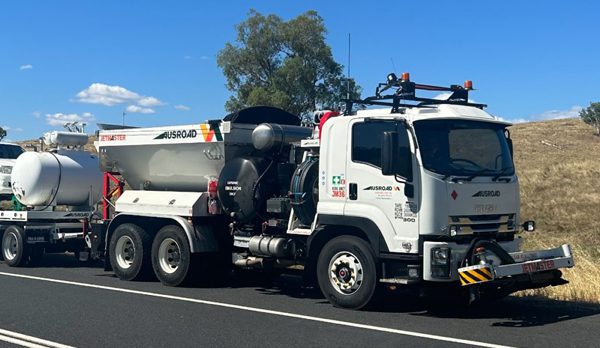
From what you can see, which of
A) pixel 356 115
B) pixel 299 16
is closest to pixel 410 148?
pixel 356 115

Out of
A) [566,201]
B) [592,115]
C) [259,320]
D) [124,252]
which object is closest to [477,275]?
[259,320]

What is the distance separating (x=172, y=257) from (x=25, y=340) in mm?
4707

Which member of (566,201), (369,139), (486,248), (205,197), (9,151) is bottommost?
(486,248)

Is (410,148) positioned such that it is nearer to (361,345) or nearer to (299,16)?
(361,345)

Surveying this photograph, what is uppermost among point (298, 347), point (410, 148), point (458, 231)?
point (410, 148)

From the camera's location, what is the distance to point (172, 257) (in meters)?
12.2

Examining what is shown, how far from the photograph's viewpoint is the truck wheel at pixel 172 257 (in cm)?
1168

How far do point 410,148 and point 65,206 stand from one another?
1026 centimetres

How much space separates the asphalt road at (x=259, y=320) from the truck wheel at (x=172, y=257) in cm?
23

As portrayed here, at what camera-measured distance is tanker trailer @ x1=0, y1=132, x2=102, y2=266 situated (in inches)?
590

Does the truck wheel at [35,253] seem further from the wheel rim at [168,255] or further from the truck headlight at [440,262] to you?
the truck headlight at [440,262]

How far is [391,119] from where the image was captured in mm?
9148

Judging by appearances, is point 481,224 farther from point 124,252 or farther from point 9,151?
point 9,151

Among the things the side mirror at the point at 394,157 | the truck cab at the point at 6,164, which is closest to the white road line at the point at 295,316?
the side mirror at the point at 394,157
